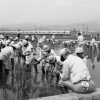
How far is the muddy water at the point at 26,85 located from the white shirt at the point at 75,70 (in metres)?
1.70

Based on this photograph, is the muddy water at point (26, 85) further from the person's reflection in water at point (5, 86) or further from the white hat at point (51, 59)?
the white hat at point (51, 59)

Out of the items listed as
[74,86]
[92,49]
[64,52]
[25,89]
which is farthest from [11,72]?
[92,49]

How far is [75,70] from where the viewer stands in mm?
4914

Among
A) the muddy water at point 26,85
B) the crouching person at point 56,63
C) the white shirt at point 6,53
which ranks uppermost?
the white shirt at point 6,53

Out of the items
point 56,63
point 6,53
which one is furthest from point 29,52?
point 56,63

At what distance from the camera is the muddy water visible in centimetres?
636

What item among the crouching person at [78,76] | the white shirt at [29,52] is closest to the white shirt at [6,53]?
the white shirt at [29,52]

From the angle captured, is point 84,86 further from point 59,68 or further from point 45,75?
point 45,75

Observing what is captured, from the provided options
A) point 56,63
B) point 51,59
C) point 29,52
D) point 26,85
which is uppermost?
point 29,52

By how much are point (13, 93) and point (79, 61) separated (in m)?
2.59

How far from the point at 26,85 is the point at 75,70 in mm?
3060

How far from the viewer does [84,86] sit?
185 inches

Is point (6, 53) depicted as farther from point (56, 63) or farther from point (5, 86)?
point (56, 63)

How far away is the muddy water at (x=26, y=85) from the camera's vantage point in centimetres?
636
